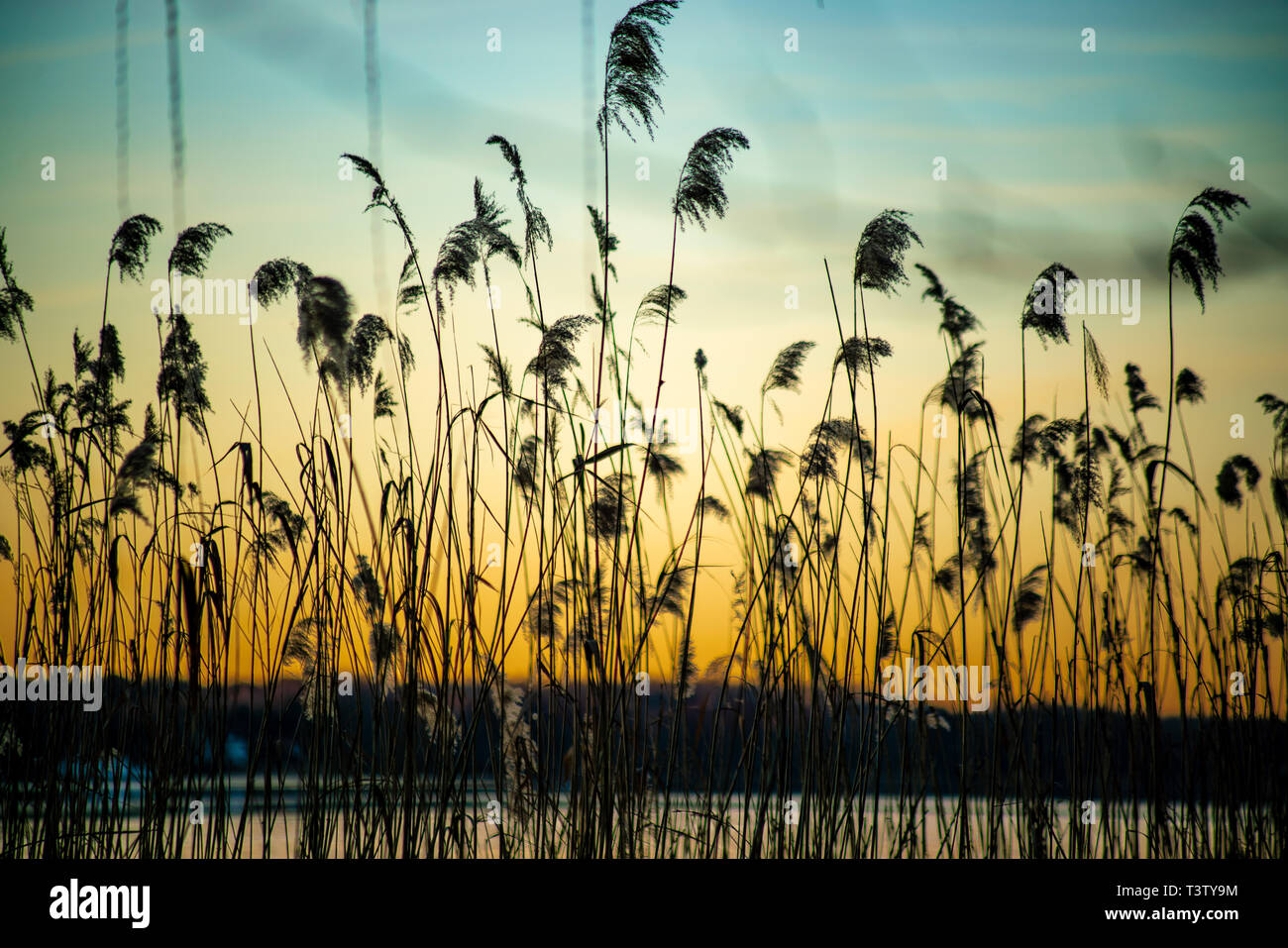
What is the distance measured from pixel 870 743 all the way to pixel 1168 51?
3.34m

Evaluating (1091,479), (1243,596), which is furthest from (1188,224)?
(1243,596)

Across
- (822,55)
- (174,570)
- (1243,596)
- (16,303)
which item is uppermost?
(822,55)

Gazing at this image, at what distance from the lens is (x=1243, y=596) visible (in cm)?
334

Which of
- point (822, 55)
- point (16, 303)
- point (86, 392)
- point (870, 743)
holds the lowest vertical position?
point (870, 743)

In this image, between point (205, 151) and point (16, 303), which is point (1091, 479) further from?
point (16, 303)

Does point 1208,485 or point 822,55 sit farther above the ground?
point 822,55

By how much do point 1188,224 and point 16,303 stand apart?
4187 millimetres

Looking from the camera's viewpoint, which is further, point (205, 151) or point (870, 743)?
point (205, 151)
